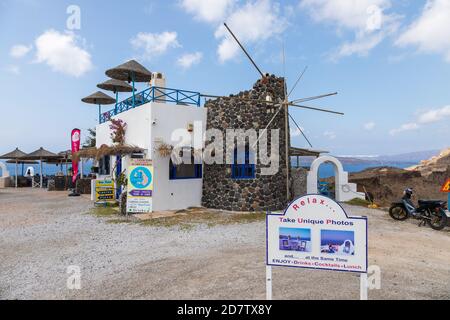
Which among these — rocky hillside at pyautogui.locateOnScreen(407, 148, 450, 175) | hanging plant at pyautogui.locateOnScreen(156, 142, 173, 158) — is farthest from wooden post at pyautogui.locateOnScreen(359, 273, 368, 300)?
rocky hillside at pyautogui.locateOnScreen(407, 148, 450, 175)

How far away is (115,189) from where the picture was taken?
15.8 meters

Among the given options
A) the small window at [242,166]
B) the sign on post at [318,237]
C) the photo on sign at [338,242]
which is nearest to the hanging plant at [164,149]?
the small window at [242,166]

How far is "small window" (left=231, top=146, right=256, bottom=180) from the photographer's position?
1372 centimetres

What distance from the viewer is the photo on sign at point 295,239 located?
180 inches

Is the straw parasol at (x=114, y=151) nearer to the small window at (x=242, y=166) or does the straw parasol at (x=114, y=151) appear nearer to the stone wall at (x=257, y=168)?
the stone wall at (x=257, y=168)

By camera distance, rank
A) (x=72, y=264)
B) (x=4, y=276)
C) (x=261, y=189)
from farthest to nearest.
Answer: (x=261, y=189), (x=72, y=264), (x=4, y=276)

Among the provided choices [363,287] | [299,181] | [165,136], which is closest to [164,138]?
[165,136]

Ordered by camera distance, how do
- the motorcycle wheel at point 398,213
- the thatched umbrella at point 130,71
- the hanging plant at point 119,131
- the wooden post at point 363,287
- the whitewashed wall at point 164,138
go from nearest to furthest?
1. the wooden post at point 363,287
2. the motorcycle wheel at point 398,213
3. the whitewashed wall at point 164,138
4. the hanging plant at point 119,131
5. the thatched umbrella at point 130,71

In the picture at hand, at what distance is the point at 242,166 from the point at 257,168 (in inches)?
27.1

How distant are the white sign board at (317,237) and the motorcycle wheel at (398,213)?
917 centimetres

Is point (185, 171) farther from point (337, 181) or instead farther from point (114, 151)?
point (337, 181)
